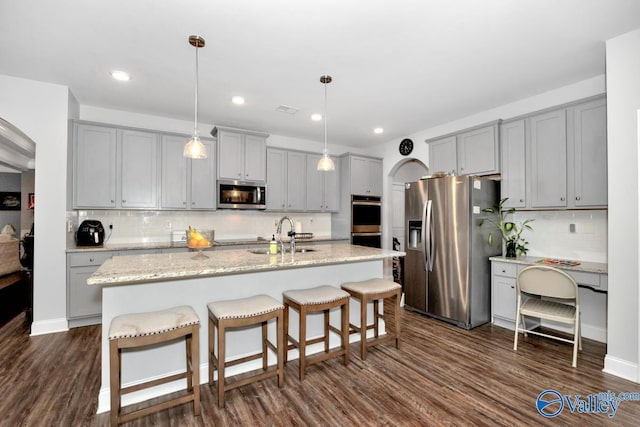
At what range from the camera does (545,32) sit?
94.3 inches

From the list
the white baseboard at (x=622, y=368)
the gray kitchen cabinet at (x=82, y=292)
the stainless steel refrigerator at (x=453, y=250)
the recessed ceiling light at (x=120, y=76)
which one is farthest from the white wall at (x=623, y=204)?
the gray kitchen cabinet at (x=82, y=292)

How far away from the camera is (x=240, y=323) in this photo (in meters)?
2.01

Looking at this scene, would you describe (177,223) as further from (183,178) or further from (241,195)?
(241,195)

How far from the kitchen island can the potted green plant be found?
1878 millimetres

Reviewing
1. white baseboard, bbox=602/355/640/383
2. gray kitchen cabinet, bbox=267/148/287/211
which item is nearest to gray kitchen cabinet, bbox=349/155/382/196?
gray kitchen cabinet, bbox=267/148/287/211

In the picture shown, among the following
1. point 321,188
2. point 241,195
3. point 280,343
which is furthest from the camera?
point 321,188

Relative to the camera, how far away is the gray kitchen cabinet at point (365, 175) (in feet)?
18.0

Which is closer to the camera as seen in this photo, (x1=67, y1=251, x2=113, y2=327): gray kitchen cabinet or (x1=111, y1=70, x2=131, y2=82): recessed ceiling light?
(x1=111, y1=70, x2=131, y2=82): recessed ceiling light

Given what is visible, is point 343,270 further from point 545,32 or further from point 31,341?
point 31,341

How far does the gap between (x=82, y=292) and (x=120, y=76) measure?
94.4 inches

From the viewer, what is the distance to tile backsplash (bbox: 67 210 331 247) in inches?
162

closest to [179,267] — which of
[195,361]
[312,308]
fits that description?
[195,361]

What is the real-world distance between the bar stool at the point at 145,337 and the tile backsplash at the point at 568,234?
3879 millimetres

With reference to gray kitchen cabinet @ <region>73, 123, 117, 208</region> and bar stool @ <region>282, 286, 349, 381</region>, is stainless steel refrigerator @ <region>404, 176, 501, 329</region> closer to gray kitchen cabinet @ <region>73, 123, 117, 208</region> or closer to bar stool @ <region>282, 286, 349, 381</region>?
bar stool @ <region>282, 286, 349, 381</region>
